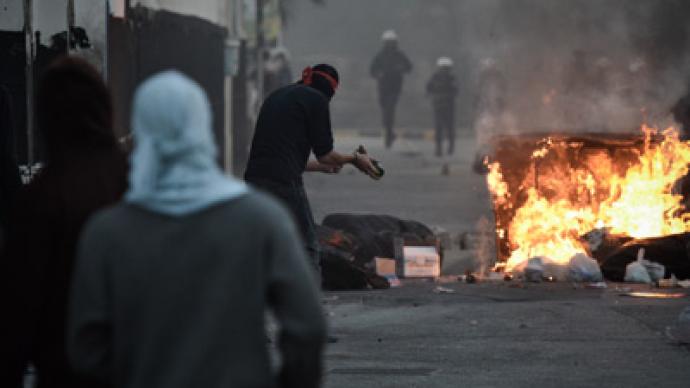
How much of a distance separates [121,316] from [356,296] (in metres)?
8.36

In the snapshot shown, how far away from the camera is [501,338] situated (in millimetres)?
10359

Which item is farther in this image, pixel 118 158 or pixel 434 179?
pixel 434 179

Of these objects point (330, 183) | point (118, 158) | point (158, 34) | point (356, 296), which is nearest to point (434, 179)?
point (330, 183)

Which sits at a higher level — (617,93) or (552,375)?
(617,93)

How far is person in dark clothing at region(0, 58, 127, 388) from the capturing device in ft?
14.3

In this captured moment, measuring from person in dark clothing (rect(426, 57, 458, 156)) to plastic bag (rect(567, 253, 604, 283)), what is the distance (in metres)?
21.1

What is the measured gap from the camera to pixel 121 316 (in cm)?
409

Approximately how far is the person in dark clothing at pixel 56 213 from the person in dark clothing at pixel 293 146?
17.7ft

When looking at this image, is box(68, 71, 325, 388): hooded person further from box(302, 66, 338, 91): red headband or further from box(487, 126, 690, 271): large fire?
box(487, 126, 690, 271): large fire

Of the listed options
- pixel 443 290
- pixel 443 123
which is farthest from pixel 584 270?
pixel 443 123

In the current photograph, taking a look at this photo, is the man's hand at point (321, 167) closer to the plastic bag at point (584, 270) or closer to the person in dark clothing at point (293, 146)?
the person in dark clothing at point (293, 146)

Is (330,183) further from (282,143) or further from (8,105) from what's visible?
(8,105)

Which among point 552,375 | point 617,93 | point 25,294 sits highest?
point 617,93

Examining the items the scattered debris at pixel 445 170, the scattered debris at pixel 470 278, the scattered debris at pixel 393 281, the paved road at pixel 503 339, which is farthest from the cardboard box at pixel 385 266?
the scattered debris at pixel 445 170
